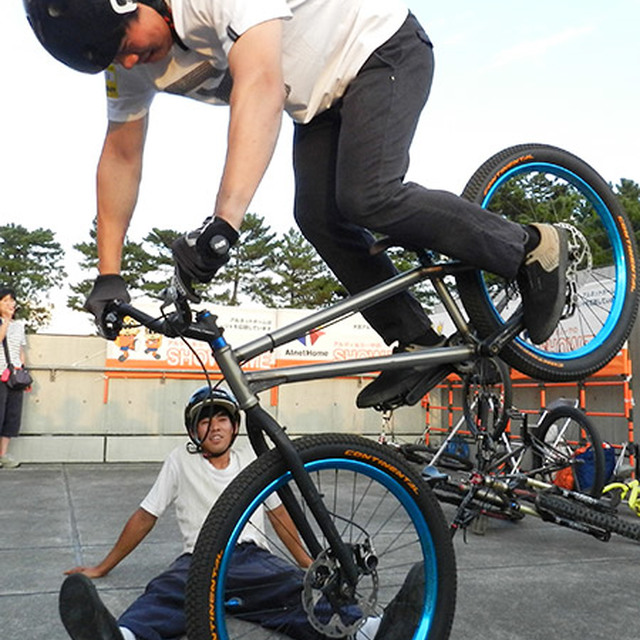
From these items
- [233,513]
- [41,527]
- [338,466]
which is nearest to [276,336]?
[338,466]

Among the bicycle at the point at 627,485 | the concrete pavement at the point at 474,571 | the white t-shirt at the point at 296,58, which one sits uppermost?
the white t-shirt at the point at 296,58

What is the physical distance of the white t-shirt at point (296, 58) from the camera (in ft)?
5.88

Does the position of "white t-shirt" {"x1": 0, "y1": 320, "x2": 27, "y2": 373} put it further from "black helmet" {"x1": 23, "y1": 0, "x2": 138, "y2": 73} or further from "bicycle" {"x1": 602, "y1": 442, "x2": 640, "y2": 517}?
"black helmet" {"x1": 23, "y1": 0, "x2": 138, "y2": 73}

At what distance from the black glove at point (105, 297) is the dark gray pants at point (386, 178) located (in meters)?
0.70

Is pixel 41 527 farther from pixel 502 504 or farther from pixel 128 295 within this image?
pixel 128 295

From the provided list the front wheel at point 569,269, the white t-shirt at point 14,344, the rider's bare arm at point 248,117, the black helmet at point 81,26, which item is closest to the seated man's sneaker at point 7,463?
the white t-shirt at point 14,344

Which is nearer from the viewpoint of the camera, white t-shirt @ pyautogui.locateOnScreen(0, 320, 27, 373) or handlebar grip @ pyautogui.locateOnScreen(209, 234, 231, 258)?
handlebar grip @ pyautogui.locateOnScreen(209, 234, 231, 258)

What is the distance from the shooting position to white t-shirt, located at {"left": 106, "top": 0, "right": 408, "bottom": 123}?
1793 millimetres

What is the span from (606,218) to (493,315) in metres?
0.91

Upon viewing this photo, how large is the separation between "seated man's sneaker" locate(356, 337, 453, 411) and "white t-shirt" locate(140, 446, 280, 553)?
1.35 meters

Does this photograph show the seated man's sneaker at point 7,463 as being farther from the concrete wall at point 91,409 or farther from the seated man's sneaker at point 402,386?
the seated man's sneaker at point 402,386

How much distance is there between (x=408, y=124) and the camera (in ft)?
6.61

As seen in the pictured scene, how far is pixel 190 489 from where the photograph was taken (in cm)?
343

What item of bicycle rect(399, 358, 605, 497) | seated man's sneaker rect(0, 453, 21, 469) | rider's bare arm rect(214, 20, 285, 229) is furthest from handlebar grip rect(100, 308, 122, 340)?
seated man's sneaker rect(0, 453, 21, 469)
